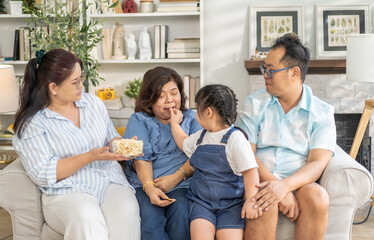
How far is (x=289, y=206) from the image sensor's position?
7.02ft

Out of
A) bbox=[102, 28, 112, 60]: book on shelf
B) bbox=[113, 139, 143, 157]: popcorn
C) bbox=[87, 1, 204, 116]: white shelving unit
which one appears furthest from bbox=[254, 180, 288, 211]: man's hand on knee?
bbox=[102, 28, 112, 60]: book on shelf

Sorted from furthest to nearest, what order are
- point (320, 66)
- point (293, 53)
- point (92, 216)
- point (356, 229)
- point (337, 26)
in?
point (337, 26) → point (320, 66) → point (356, 229) → point (293, 53) → point (92, 216)

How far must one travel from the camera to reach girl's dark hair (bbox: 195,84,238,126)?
2.08m

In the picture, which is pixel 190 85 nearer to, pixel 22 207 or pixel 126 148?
pixel 126 148

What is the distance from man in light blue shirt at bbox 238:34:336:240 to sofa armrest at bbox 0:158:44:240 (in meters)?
1.02

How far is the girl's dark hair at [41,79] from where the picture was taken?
2229 millimetres

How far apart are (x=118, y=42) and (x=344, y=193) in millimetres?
2610

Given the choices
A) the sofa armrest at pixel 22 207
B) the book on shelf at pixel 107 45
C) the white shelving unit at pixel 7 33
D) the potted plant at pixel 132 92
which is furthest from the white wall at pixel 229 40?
the sofa armrest at pixel 22 207

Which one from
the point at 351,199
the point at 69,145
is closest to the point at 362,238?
the point at 351,199

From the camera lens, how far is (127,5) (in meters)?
4.15

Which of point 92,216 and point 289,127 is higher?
point 289,127

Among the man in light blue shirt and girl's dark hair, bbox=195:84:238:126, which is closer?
girl's dark hair, bbox=195:84:238:126

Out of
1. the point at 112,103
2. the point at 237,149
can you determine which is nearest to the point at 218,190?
the point at 237,149

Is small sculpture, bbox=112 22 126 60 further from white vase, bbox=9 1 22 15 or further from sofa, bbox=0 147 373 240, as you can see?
sofa, bbox=0 147 373 240
